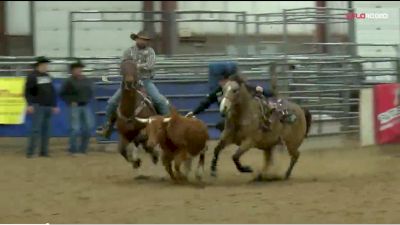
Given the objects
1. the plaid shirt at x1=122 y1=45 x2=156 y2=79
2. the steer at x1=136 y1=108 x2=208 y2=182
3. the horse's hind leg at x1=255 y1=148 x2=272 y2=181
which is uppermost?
the plaid shirt at x1=122 y1=45 x2=156 y2=79

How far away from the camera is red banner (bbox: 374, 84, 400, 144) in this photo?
14.7 meters

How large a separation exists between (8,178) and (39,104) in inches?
101

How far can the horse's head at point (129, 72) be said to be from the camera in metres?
10.6

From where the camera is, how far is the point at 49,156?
14.1 m

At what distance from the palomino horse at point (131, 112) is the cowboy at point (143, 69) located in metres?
0.48

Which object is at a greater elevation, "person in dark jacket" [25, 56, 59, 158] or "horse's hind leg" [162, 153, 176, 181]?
"person in dark jacket" [25, 56, 59, 158]

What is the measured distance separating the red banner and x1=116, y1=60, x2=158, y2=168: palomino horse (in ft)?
15.2

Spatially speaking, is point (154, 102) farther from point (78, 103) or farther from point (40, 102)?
point (78, 103)

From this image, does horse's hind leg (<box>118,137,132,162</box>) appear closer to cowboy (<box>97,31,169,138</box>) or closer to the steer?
cowboy (<box>97,31,169,138</box>)

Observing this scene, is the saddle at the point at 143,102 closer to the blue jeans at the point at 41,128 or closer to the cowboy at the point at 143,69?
the cowboy at the point at 143,69

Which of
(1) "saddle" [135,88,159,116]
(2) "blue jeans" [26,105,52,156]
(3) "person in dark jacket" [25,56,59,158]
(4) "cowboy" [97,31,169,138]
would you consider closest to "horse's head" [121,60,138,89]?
(1) "saddle" [135,88,159,116]

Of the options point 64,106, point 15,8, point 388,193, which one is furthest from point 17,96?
point 15,8

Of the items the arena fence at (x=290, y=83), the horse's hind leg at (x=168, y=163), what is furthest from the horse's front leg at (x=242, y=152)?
the arena fence at (x=290, y=83)

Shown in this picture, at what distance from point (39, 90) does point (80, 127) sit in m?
1.01
